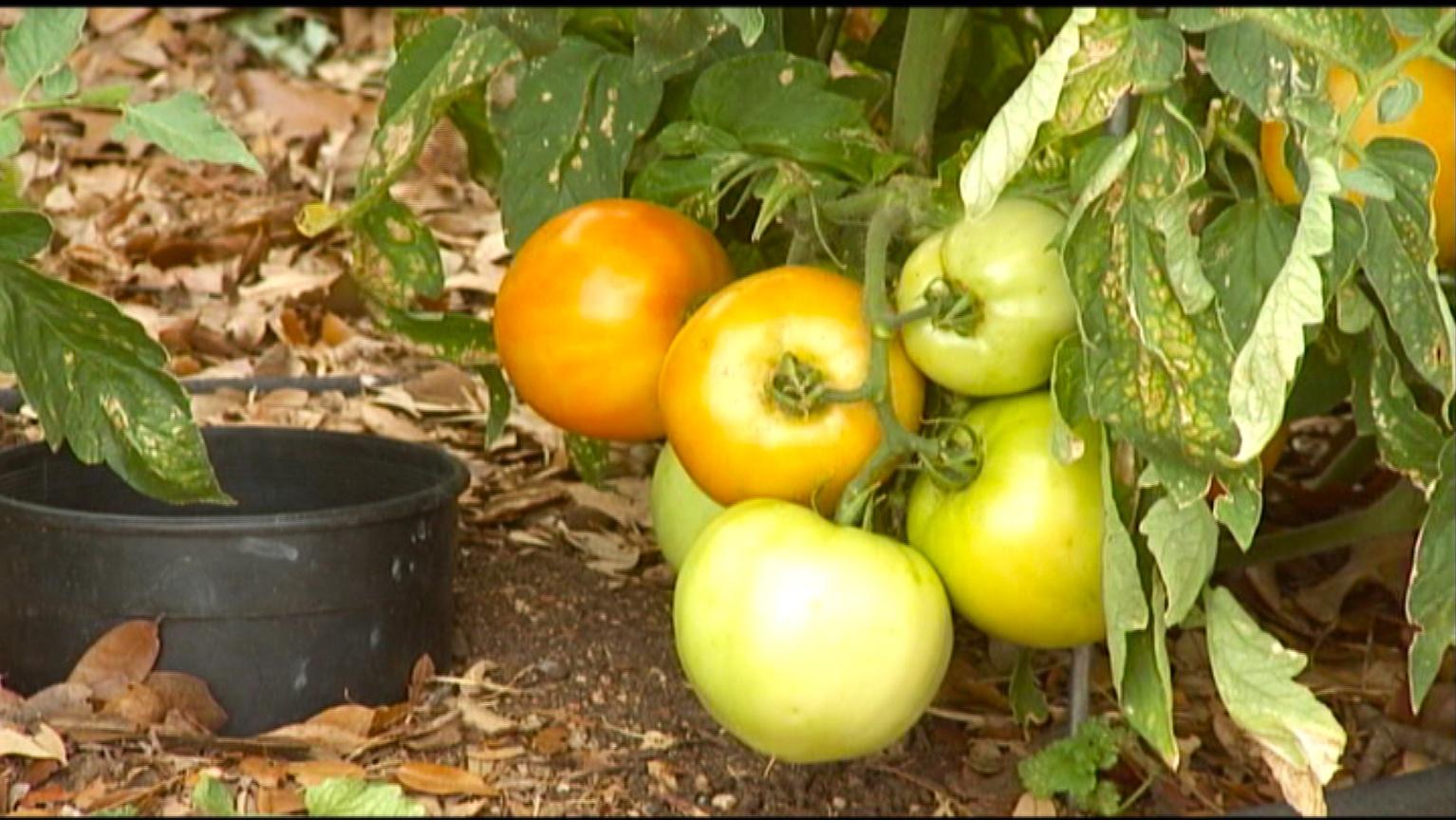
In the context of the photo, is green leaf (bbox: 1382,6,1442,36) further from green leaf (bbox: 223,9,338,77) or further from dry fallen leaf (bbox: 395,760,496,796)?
green leaf (bbox: 223,9,338,77)

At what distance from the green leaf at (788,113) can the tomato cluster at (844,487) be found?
0.13 meters

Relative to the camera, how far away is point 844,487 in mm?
1428

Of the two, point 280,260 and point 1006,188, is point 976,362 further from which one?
point 280,260

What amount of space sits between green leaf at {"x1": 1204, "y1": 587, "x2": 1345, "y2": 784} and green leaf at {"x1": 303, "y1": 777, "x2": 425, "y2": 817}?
0.51m

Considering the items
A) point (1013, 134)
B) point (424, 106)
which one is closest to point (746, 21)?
point (1013, 134)

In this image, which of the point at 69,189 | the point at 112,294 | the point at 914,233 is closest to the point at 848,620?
the point at 914,233

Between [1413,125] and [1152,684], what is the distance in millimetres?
387

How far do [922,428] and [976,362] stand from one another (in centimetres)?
10

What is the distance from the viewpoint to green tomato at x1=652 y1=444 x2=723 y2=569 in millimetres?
1631

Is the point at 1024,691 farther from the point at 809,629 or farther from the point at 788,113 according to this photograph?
the point at 788,113

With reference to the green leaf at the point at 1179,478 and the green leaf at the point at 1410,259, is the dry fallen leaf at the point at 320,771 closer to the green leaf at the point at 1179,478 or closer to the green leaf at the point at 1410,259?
the green leaf at the point at 1179,478

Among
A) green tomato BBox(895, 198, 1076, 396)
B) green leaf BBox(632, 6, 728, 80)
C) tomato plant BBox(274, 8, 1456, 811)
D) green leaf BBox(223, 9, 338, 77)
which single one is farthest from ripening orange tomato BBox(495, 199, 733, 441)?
green leaf BBox(223, 9, 338, 77)

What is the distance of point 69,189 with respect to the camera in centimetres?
282

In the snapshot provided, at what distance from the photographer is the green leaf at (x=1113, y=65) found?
1.23 m
